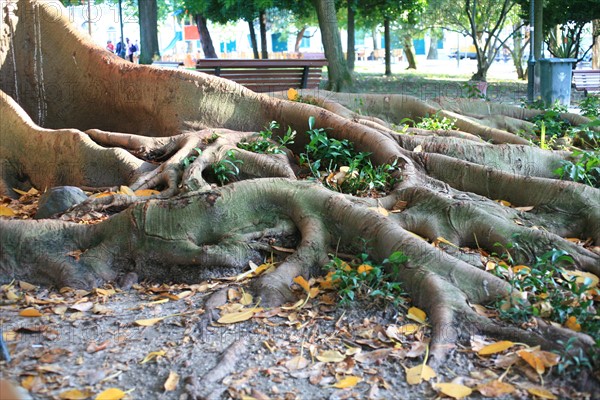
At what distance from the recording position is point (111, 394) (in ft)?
10.4

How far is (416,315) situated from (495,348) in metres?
0.51

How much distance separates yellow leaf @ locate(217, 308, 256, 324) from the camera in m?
3.92

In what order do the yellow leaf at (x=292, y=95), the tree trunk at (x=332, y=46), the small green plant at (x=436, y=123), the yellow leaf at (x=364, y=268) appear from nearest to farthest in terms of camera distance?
the yellow leaf at (x=364, y=268), the small green plant at (x=436, y=123), the yellow leaf at (x=292, y=95), the tree trunk at (x=332, y=46)

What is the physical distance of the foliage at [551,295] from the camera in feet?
11.8

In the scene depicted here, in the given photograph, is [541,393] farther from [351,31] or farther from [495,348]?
[351,31]

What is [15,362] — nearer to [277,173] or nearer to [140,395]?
[140,395]

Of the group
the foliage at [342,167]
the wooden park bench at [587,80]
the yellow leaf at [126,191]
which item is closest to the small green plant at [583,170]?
the foliage at [342,167]

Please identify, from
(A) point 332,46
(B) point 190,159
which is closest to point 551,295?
(B) point 190,159

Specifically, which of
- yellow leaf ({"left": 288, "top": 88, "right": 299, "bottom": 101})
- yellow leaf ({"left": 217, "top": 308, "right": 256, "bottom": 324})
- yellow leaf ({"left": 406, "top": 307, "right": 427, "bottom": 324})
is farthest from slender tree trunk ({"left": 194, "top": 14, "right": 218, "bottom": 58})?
yellow leaf ({"left": 406, "top": 307, "right": 427, "bottom": 324})

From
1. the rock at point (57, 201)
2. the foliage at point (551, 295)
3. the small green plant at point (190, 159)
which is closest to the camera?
the foliage at point (551, 295)

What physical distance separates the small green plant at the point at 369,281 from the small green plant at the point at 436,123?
10.2ft

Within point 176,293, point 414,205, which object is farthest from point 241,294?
point 414,205

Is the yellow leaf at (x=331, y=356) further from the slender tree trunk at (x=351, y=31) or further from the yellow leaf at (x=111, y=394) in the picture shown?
the slender tree trunk at (x=351, y=31)

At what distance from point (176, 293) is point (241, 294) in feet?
1.53
